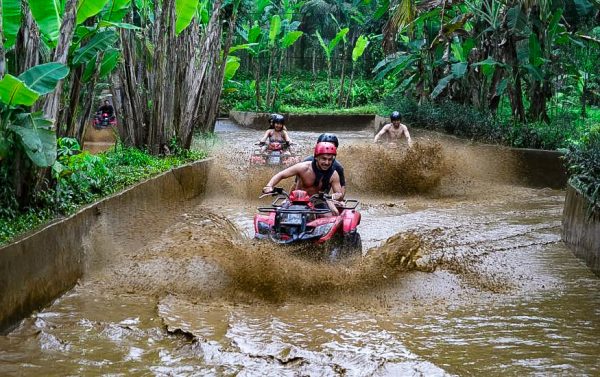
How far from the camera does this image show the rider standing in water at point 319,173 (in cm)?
888

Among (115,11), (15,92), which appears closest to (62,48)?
(15,92)

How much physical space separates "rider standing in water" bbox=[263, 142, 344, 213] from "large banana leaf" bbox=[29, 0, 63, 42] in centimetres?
290

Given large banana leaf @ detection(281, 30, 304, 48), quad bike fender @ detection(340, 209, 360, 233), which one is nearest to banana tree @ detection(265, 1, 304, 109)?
large banana leaf @ detection(281, 30, 304, 48)

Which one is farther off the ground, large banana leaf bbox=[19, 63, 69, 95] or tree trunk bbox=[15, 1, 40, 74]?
tree trunk bbox=[15, 1, 40, 74]

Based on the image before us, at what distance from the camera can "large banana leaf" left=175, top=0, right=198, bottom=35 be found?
463 inches

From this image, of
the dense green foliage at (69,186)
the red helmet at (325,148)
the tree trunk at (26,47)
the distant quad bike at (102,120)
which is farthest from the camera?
the distant quad bike at (102,120)

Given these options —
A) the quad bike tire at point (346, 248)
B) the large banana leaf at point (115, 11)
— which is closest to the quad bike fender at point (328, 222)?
the quad bike tire at point (346, 248)

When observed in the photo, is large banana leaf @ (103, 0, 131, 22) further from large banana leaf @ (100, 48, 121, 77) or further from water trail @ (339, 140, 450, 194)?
water trail @ (339, 140, 450, 194)

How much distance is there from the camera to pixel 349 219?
8.23 metres

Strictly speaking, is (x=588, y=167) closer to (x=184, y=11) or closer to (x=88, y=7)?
(x=88, y=7)

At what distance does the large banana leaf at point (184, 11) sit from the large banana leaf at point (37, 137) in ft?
17.8

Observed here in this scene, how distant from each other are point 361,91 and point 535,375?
31.2m

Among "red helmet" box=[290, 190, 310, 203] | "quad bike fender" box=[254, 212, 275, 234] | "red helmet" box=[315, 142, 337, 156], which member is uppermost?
"red helmet" box=[315, 142, 337, 156]

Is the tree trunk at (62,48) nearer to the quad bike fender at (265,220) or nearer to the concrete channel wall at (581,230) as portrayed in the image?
the quad bike fender at (265,220)
